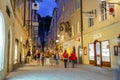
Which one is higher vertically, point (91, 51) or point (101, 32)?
point (101, 32)

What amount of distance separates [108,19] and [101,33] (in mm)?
2369

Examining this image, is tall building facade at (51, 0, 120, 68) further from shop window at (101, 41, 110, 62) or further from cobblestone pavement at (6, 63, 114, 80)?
cobblestone pavement at (6, 63, 114, 80)

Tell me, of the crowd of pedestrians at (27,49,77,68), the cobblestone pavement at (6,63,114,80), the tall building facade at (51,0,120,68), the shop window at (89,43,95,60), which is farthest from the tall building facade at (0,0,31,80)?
the shop window at (89,43,95,60)

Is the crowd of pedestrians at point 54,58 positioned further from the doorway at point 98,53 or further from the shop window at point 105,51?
the shop window at point 105,51

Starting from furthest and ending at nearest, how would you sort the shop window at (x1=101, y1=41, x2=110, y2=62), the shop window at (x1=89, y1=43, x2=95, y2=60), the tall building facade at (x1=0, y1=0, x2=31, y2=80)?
the shop window at (x1=89, y1=43, x2=95, y2=60) < the shop window at (x1=101, y1=41, x2=110, y2=62) < the tall building facade at (x1=0, y1=0, x2=31, y2=80)

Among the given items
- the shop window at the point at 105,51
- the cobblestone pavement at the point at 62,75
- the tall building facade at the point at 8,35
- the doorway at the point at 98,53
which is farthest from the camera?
the doorway at the point at 98,53

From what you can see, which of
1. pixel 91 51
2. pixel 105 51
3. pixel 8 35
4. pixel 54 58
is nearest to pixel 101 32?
pixel 105 51

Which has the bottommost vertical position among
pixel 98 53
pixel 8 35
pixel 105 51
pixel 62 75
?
pixel 62 75

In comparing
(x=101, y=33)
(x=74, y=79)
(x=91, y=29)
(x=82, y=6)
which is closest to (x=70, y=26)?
(x=82, y=6)

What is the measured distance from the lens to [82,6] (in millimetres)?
33688

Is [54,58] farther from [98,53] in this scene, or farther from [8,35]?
[8,35]

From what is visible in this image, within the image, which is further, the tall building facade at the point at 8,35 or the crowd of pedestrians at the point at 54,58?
the crowd of pedestrians at the point at 54,58

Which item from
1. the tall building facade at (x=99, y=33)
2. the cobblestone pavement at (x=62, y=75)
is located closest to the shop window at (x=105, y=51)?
the tall building facade at (x=99, y=33)

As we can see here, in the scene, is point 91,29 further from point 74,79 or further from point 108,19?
point 74,79
